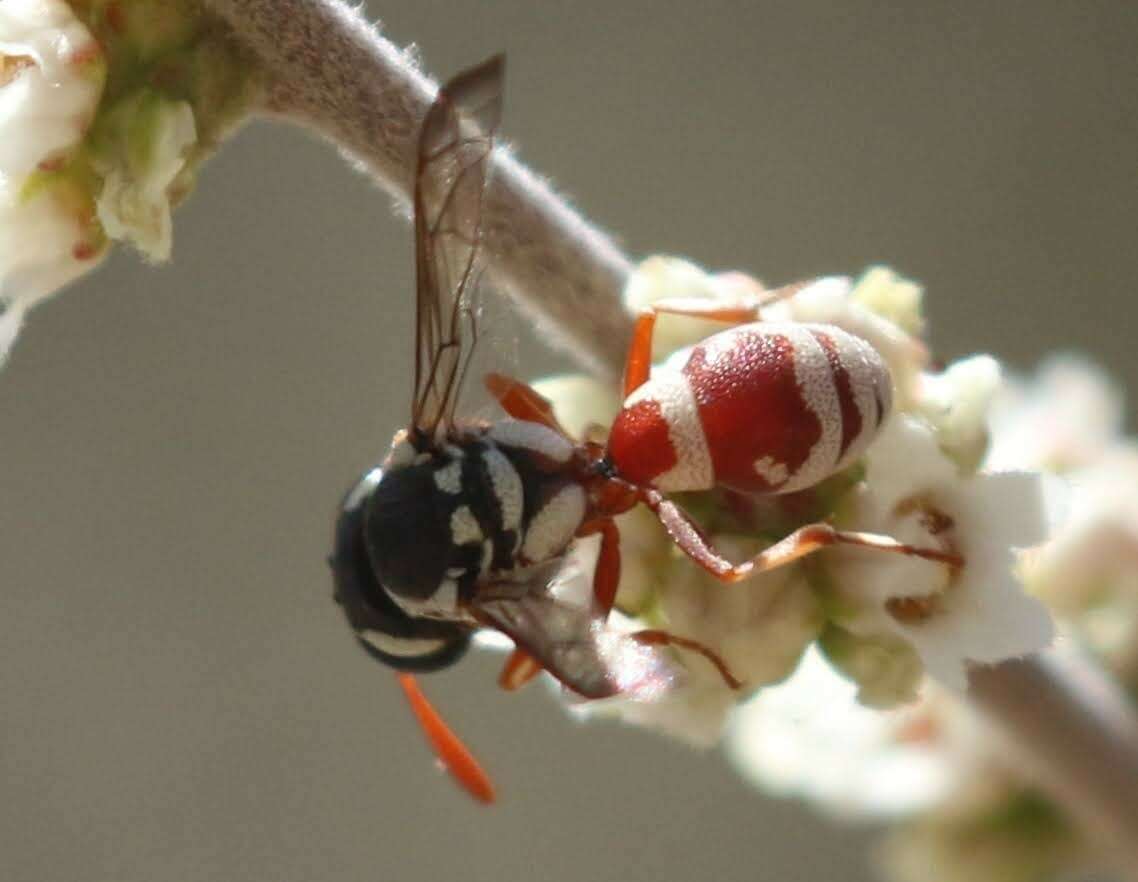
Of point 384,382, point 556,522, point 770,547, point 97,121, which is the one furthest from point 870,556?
point 384,382

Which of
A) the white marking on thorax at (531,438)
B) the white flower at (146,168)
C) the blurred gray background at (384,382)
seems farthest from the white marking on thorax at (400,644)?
the blurred gray background at (384,382)

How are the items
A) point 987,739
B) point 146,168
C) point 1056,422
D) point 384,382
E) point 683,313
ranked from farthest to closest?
1. point 384,382
2. point 1056,422
3. point 987,739
4. point 683,313
5. point 146,168

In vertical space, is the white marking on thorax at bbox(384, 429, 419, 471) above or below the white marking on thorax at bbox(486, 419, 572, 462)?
below

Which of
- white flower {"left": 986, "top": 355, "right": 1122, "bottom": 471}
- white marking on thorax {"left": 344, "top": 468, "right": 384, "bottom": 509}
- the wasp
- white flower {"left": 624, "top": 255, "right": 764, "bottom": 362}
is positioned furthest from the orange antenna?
white flower {"left": 986, "top": 355, "right": 1122, "bottom": 471}

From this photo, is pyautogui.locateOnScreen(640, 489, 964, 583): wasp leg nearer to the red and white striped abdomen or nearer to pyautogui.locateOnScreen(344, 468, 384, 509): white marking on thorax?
the red and white striped abdomen

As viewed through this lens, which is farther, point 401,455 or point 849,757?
point 849,757

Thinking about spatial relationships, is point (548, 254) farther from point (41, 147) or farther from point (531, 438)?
point (41, 147)
